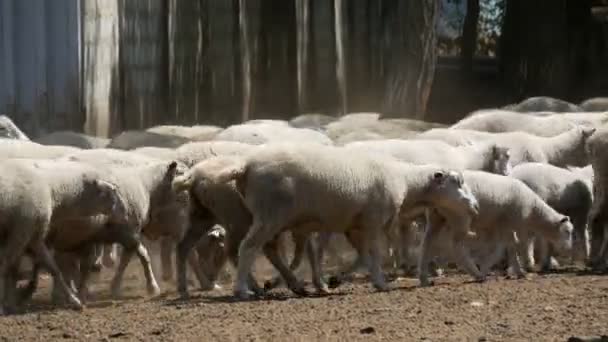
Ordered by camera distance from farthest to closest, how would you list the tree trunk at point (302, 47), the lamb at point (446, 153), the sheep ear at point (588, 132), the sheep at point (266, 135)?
the tree trunk at point (302, 47)
the sheep ear at point (588, 132)
the sheep at point (266, 135)
the lamb at point (446, 153)

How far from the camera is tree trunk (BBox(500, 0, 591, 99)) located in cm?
3056

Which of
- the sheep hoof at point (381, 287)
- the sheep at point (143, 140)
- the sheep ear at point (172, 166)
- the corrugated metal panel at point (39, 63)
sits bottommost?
the sheep hoof at point (381, 287)

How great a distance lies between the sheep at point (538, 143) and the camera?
52.3 ft

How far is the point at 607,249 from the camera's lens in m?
13.8

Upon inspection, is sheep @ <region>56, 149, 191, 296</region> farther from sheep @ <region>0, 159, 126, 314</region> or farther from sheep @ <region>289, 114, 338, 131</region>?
sheep @ <region>289, 114, 338, 131</region>

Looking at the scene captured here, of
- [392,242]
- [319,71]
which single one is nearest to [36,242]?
[392,242]

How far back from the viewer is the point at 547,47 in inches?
1208

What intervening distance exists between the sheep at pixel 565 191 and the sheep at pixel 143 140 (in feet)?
11.3

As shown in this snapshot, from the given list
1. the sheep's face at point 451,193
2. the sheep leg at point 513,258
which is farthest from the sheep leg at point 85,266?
the sheep leg at point 513,258

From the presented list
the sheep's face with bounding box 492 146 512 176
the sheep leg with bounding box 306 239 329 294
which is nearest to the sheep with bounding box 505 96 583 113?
the sheep's face with bounding box 492 146 512 176

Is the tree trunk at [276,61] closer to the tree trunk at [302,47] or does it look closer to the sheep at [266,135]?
the tree trunk at [302,47]

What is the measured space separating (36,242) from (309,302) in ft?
6.52

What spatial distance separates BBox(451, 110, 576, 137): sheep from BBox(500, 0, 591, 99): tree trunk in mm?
12073

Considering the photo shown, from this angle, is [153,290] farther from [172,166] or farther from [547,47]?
[547,47]
